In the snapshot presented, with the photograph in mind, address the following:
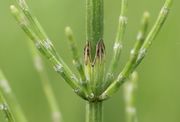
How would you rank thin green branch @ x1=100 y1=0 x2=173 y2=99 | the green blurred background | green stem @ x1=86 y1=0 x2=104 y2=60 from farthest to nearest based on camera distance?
the green blurred background → green stem @ x1=86 y1=0 x2=104 y2=60 → thin green branch @ x1=100 y1=0 x2=173 y2=99

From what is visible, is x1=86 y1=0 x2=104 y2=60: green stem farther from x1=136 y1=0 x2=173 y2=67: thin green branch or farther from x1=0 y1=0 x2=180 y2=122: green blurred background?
x1=0 y1=0 x2=180 y2=122: green blurred background

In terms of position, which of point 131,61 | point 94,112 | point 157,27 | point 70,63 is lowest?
point 94,112

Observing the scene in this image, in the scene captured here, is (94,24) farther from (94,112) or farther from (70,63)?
(70,63)

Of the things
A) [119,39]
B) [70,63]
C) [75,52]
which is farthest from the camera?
[70,63]

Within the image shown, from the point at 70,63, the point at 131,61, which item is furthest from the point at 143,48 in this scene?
the point at 70,63

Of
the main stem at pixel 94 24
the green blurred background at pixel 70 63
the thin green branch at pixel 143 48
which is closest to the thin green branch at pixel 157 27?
the thin green branch at pixel 143 48

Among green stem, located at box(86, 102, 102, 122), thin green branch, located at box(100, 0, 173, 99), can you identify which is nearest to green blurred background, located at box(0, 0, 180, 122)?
green stem, located at box(86, 102, 102, 122)

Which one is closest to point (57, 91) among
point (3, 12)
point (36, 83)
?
point (36, 83)
